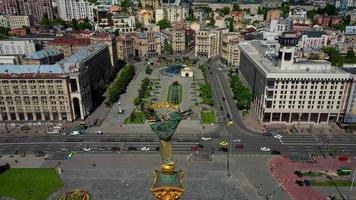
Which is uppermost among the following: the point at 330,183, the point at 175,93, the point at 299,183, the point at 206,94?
the point at 206,94

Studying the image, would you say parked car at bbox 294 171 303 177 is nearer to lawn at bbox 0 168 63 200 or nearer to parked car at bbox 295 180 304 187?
parked car at bbox 295 180 304 187

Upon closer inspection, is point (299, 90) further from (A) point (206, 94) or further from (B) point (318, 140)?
(A) point (206, 94)

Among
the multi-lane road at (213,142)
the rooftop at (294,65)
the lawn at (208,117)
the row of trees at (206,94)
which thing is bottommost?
the multi-lane road at (213,142)

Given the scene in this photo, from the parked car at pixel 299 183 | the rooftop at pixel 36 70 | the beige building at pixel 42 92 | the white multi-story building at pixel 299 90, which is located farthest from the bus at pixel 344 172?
the rooftop at pixel 36 70

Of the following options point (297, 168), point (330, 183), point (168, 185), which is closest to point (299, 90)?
point (297, 168)

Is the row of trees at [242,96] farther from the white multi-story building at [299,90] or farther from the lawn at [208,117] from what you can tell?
the lawn at [208,117]

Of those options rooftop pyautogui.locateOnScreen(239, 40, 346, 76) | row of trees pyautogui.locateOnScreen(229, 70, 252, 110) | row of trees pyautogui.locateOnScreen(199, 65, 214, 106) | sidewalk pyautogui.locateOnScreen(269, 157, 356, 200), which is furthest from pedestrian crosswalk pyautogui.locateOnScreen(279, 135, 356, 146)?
row of trees pyautogui.locateOnScreen(199, 65, 214, 106)

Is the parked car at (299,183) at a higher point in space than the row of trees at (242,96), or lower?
lower
